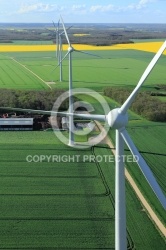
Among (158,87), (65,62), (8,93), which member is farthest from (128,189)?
(65,62)

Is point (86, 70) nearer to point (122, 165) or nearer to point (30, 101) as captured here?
point (30, 101)

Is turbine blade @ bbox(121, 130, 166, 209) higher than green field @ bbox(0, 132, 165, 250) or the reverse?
higher

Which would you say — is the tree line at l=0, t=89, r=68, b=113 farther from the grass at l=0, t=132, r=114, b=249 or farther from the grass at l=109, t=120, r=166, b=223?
the grass at l=0, t=132, r=114, b=249

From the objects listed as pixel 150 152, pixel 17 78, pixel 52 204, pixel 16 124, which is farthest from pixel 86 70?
pixel 52 204

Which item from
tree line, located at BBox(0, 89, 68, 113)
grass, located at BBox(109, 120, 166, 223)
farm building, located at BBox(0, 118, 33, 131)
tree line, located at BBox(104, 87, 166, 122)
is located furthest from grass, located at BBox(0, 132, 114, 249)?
tree line, located at BBox(0, 89, 68, 113)

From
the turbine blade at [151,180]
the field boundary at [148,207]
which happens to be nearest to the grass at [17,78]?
the field boundary at [148,207]

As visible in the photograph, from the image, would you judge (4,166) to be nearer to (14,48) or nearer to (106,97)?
(106,97)
